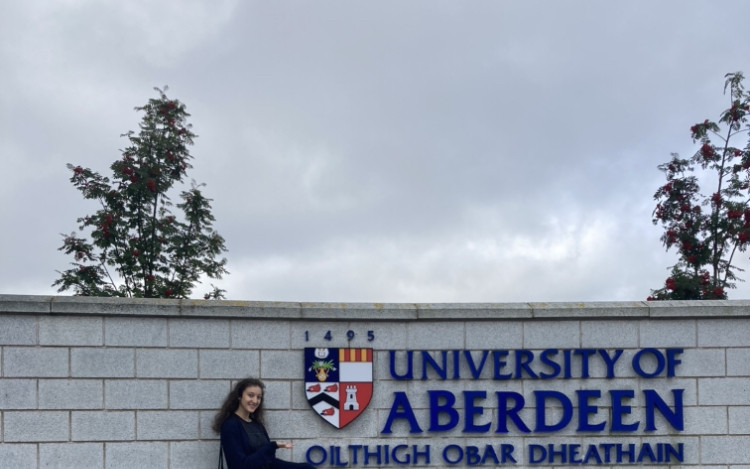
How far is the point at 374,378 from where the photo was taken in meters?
10.3

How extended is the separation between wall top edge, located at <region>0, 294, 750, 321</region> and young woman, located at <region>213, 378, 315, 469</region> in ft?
2.50

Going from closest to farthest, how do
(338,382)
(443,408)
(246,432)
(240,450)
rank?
(240,450), (246,432), (338,382), (443,408)

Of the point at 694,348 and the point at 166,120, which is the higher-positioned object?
the point at 166,120

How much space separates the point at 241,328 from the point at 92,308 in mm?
1441

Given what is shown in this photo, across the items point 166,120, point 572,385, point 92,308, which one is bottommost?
point 572,385

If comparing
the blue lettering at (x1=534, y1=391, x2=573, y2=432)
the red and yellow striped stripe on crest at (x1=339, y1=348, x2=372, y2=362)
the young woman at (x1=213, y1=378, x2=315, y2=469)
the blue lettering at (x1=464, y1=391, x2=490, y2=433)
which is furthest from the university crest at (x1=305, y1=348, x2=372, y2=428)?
the blue lettering at (x1=534, y1=391, x2=573, y2=432)

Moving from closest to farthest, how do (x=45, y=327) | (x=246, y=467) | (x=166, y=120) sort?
(x=246, y=467), (x=45, y=327), (x=166, y=120)

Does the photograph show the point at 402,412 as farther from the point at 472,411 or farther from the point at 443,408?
the point at 472,411

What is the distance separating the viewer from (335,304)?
1031 centimetres

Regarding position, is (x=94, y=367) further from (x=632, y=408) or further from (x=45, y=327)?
(x=632, y=408)

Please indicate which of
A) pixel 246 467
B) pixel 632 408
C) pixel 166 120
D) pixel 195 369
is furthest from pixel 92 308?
pixel 166 120

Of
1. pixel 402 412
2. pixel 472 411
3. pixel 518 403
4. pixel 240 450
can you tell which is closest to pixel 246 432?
pixel 240 450

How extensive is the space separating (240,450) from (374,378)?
1.57 m

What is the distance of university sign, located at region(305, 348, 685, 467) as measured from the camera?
10.2 metres
